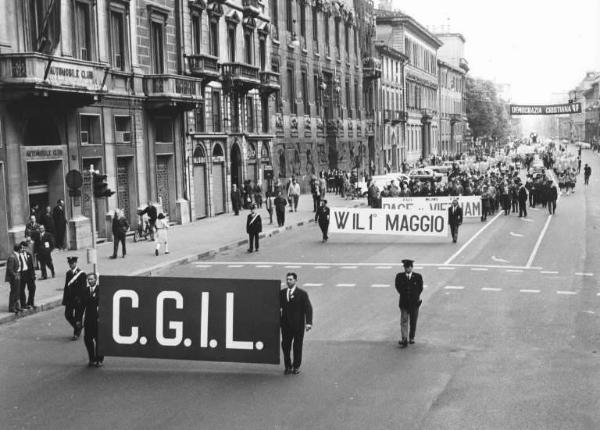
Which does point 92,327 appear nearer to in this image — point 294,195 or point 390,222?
point 390,222

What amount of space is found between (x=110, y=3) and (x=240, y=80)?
1191 cm

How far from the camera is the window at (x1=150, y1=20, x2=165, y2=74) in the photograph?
115ft

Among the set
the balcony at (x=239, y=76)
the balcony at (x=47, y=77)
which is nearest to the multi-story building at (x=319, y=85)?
the balcony at (x=239, y=76)

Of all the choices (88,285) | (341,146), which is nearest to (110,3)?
(88,285)

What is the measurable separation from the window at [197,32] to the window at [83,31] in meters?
9.44

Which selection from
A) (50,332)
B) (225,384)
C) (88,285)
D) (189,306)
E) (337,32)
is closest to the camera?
(225,384)

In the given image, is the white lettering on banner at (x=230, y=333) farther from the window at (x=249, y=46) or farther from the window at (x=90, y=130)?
the window at (x=249, y=46)

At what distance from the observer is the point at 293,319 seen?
11742 mm

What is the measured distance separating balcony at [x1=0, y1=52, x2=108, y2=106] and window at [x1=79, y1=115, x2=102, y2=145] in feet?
7.47

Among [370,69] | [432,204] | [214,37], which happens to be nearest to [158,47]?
[214,37]

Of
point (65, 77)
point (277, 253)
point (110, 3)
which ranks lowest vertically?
point (277, 253)

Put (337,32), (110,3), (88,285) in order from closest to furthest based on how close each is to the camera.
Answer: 1. (88,285)
2. (110,3)
3. (337,32)

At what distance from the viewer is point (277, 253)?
2711 centimetres

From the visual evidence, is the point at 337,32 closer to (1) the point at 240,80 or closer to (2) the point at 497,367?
(1) the point at 240,80
